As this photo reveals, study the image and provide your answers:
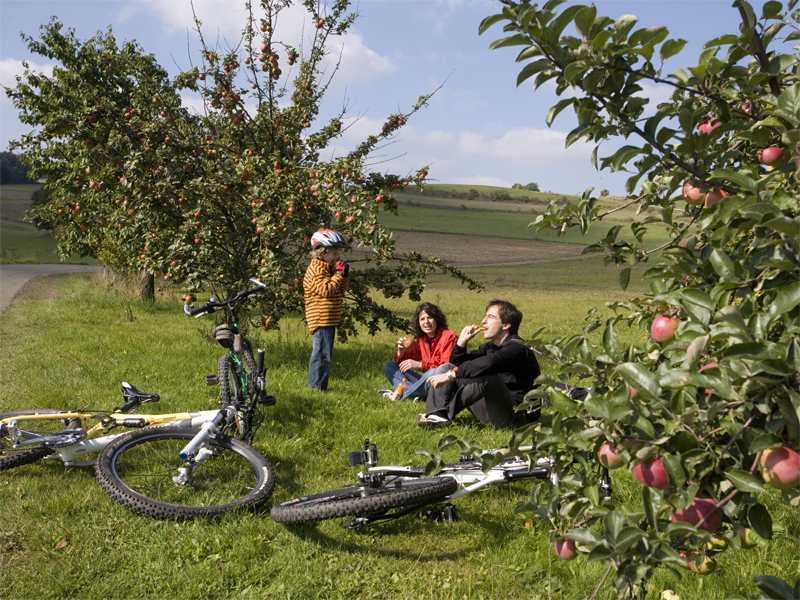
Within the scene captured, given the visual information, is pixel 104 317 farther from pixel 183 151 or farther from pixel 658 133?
pixel 658 133

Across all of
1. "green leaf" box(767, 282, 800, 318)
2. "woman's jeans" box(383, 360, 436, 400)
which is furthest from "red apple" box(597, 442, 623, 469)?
"woman's jeans" box(383, 360, 436, 400)

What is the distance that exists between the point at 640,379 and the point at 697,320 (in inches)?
7.4

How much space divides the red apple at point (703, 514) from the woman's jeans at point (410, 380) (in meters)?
4.24

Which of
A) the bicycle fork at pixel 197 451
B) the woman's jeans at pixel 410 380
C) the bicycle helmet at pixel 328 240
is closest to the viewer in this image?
the bicycle fork at pixel 197 451

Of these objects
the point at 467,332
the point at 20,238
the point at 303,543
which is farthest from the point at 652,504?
the point at 20,238

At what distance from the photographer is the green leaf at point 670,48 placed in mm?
1564

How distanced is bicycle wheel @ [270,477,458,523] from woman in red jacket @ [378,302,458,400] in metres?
2.71

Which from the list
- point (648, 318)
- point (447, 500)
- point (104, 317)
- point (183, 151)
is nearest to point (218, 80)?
point (183, 151)

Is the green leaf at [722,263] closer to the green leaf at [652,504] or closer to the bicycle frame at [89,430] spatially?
the green leaf at [652,504]

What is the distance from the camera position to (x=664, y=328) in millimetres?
1695

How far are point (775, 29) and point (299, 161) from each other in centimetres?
679

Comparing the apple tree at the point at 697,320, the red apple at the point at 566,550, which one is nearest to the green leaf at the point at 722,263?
the apple tree at the point at 697,320

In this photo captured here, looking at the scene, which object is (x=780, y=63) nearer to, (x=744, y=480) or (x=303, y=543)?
(x=744, y=480)

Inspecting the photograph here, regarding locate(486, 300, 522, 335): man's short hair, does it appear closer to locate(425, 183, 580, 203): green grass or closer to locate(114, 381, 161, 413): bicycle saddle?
locate(114, 381, 161, 413): bicycle saddle
